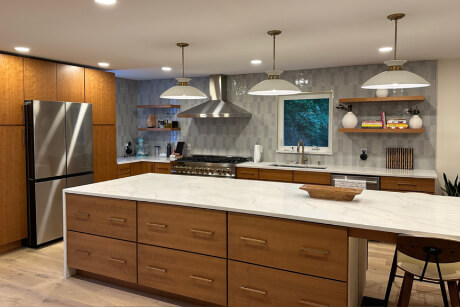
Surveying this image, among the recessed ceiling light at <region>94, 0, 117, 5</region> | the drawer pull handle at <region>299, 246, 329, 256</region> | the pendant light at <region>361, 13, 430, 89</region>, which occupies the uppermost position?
the recessed ceiling light at <region>94, 0, 117, 5</region>

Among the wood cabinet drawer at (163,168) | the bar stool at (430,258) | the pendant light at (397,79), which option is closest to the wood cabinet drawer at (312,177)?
the wood cabinet drawer at (163,168)

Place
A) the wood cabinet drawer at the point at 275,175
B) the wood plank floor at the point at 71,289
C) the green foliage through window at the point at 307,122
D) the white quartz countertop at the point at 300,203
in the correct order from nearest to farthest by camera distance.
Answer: the white quartz countertop at the point at 300,203, the wood plank floor at the point at 71,289, the wood cabinet drawer at the point at 275,175, the green foliage through window at the point at 307,122

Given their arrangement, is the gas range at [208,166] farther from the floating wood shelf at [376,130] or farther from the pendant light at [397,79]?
the pendant light at [397,79]

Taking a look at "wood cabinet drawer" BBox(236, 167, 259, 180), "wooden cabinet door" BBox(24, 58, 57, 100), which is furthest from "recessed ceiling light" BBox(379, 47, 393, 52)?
"wooden cabinet door" BBox(24, 58, 57, 100)

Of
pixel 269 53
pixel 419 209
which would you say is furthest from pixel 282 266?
pixel 269 53

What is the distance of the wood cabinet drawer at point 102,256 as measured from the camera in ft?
9.80

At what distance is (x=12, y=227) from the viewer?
4.14 m

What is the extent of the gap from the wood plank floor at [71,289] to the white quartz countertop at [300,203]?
0.84 m

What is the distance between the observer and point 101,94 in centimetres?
528

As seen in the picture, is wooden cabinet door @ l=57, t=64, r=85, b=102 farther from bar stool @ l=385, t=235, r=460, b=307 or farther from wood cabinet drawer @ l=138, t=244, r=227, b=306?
bar stool @ l=385, t=235, r=460, b=307

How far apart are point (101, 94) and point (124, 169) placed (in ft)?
4.04

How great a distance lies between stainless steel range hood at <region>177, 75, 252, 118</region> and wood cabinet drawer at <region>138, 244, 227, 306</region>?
3.14m

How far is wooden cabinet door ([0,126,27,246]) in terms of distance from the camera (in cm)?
405

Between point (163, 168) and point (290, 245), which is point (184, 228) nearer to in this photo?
point (290, 245)
